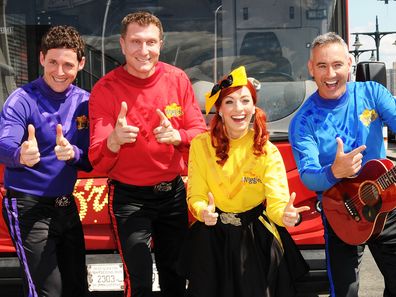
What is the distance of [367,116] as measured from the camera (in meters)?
3.17

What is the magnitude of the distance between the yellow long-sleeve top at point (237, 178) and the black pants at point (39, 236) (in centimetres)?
74

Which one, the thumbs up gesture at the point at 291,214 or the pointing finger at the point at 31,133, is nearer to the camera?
the thumbs up gesture at the point at 291,214

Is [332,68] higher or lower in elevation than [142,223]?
higher

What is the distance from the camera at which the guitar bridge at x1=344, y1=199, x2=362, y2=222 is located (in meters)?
3.08

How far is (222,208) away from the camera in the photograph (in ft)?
10.3

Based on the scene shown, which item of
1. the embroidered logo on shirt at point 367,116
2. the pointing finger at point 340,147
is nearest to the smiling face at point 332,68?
the embroidered logo on shirt at point 367,116

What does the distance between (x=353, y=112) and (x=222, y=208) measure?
81 centimetres

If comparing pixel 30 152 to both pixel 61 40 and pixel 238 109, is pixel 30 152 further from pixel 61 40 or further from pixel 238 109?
pixel 238 109

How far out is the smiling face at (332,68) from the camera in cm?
313

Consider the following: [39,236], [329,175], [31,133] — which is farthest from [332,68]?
[39,236]

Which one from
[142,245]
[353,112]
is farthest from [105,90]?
[353,112]

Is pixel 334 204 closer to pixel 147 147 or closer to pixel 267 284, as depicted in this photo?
pixel 267 284

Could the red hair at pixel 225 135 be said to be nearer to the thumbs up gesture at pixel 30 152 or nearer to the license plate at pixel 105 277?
the thumbs up gesture at pixel 30 152

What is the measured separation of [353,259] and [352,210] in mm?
271
